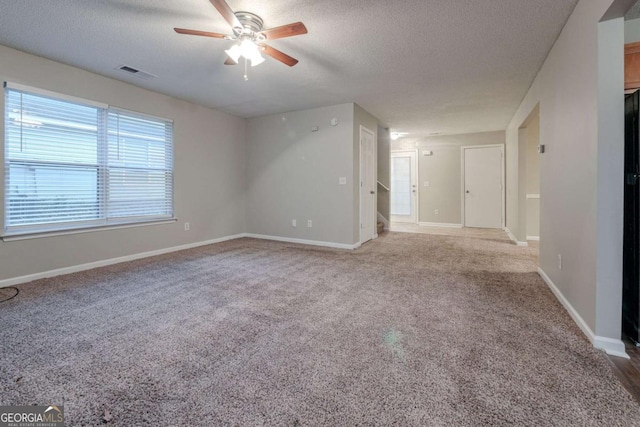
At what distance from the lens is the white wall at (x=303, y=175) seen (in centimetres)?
467

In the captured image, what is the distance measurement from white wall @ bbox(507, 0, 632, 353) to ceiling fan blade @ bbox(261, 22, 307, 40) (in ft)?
6.22

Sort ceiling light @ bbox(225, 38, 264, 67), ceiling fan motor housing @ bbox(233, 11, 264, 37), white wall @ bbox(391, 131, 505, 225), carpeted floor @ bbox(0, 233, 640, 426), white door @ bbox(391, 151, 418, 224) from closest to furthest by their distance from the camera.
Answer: carpeted floor @ bbox(0, 233, 640, 426)
ceiling fan motor housing @ bbox(233, 11, 264, 37)
ceiling light @ bbox(225, 38, 264, 67)
white wall @ bbox(391, 131, 505, 225)
white door @ bbox(391, 151, 418, 224)

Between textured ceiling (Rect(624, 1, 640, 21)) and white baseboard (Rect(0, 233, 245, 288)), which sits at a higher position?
textured ceiling (Rect(624, 1, 640, 21))

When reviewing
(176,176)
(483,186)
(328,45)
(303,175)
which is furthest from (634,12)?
(176,176)

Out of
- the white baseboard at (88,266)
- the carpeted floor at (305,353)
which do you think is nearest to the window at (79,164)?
the white baseboard at (88,266)

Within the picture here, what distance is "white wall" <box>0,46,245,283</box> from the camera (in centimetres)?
299

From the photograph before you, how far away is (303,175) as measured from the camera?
509 cm

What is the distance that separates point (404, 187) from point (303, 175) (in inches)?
153

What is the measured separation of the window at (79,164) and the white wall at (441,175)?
6021 mm

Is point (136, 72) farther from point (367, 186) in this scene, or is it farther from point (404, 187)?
point (404, 187)

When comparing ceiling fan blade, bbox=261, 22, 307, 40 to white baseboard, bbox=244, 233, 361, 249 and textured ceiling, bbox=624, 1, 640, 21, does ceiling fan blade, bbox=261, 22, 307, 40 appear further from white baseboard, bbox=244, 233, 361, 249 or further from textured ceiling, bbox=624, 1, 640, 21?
white baseboard, bbox=244, 233, 361, 249

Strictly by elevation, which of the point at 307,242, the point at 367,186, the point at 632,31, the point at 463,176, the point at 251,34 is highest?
the point at 251,34

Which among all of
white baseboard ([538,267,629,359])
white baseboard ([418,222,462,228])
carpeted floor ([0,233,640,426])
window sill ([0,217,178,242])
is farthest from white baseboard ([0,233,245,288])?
white baseboard ([418,222,462,228])

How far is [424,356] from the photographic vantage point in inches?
64.6
